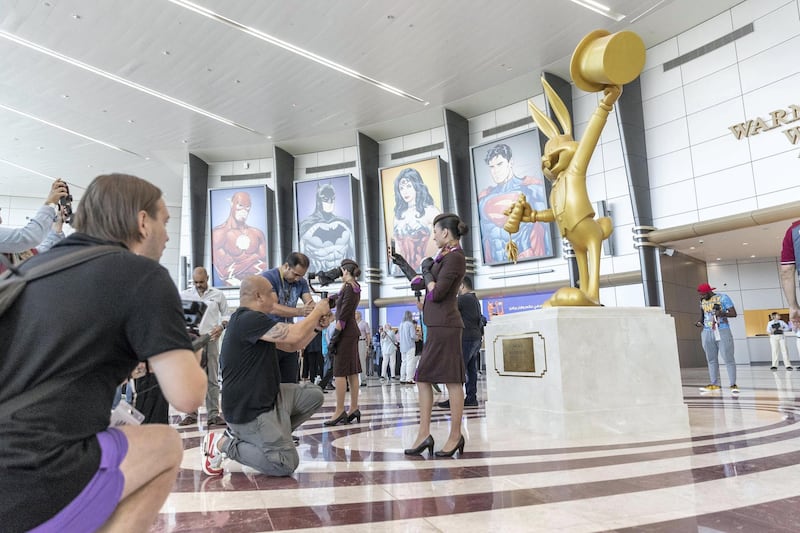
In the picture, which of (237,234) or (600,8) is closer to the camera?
(600,8)

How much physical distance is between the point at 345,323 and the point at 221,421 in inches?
65.0

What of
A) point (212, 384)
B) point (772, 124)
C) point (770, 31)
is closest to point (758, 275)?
point (772, 124)

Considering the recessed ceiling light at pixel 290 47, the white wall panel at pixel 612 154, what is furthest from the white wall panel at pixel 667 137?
the recessed ceiling light at pixel 290 47

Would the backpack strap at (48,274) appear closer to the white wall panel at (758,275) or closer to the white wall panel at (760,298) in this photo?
the white wall panel at (760,298)

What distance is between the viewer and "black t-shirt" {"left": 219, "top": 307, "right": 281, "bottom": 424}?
9.50ft

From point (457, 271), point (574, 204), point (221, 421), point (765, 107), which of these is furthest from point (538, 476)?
point (765, 107)

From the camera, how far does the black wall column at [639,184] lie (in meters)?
12.8

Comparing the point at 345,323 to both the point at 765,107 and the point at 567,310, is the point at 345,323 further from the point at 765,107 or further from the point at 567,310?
the point at 765,107

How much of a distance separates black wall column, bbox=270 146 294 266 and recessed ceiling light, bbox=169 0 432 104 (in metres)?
6.06

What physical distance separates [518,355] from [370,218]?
45.1 feet

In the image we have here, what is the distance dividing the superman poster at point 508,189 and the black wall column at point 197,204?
34.7 ft

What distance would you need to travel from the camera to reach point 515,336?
4.51 metres

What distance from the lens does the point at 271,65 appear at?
13539 mm

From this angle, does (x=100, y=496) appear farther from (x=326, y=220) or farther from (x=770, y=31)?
(x=326, y=220)
